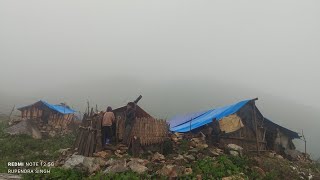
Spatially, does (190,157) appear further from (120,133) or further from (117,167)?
(120,133)

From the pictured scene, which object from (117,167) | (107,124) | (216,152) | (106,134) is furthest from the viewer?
(106,134)

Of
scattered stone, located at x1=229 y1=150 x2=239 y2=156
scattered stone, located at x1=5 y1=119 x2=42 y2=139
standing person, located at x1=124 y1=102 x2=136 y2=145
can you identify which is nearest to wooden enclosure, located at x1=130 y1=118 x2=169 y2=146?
standing person, located at x1=124 y1=102 x2=136 y2=145

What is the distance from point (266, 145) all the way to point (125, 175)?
38.4 feet

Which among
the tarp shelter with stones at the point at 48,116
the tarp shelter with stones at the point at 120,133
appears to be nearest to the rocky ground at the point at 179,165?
the tarp shelter with stones at the point at 120,133

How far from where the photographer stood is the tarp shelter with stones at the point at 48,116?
26.2 metres

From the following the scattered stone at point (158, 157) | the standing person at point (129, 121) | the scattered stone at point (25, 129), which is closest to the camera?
the scattered stone at point (158, 157)

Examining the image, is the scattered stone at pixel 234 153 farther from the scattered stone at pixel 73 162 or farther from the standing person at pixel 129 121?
the scattered stone at pixel 73 162

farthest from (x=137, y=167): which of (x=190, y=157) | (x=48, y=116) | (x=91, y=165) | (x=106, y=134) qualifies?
(x=48, y=116)

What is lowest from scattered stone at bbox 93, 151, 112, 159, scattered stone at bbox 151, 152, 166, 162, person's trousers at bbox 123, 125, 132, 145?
scattered stone at bbox 151, 152, 166, 162

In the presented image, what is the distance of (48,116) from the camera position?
28.2 meters

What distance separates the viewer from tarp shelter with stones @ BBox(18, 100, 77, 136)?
85.9 ft

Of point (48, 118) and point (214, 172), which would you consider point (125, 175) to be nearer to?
point (214, 172)

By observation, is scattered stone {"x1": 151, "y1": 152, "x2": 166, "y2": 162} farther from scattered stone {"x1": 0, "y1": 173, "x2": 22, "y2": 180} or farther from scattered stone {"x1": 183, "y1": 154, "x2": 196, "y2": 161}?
scattered stone {"x1": 0, "y1": 173, "x2": 22, "y2": 180}

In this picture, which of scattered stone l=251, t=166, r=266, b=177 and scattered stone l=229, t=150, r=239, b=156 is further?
scattered stone l=229, t=150, r=239, b=156
